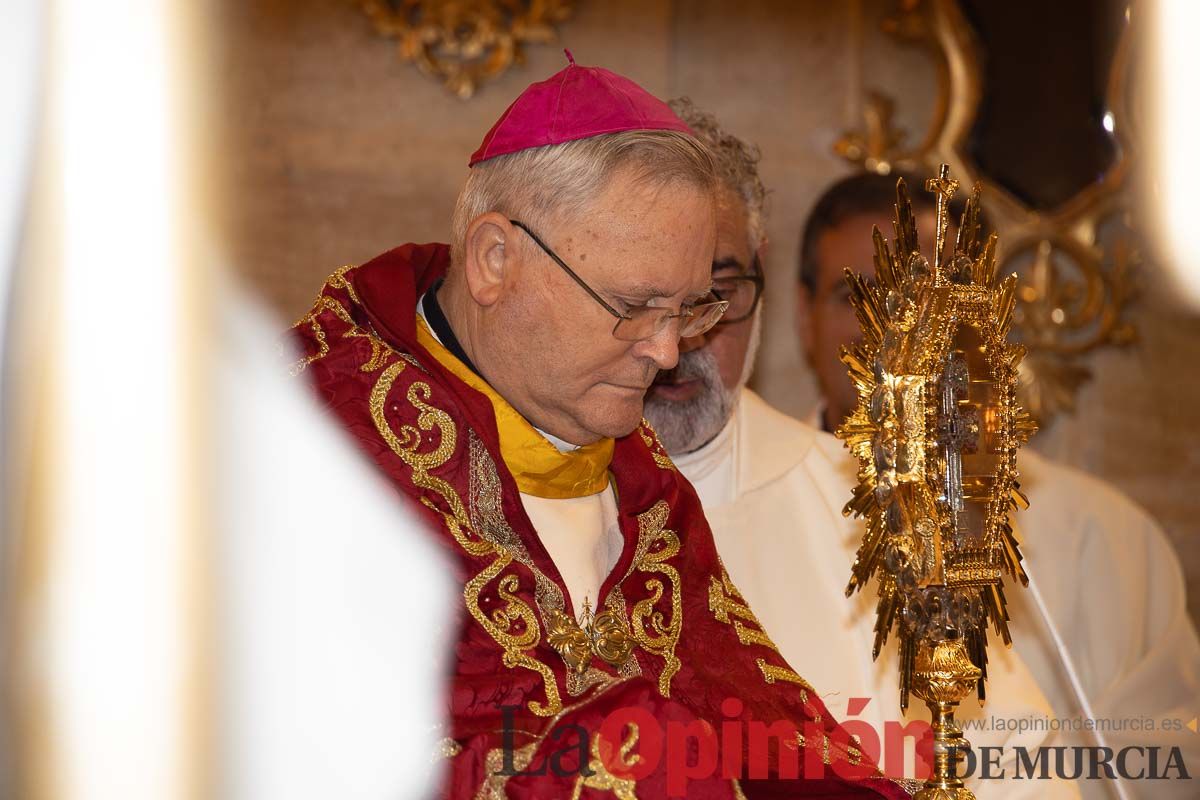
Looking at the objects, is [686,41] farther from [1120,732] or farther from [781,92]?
[1120,732]

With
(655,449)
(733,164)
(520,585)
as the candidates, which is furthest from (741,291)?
(520,585)

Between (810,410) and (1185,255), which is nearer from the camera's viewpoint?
(810,410)

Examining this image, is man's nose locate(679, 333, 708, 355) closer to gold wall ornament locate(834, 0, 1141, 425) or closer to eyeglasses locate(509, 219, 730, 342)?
eyeglasses locate(509, 219, 730, 342)

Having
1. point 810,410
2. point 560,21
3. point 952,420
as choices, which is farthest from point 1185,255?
point 952,420

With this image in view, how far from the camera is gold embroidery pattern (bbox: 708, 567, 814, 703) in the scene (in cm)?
265

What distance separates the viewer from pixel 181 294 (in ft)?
7.52

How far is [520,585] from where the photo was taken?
2.41 metres

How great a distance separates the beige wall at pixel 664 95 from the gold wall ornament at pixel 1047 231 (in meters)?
0.08

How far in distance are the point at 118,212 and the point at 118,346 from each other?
187 millimetres

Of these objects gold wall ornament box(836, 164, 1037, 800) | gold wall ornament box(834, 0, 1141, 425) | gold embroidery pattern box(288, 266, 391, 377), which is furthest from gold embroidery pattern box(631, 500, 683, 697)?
gold wall ornament box(834, 0, 1141, 425)

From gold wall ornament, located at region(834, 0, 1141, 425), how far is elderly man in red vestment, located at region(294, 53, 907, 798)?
9.26 ft

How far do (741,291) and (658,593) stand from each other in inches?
42.7

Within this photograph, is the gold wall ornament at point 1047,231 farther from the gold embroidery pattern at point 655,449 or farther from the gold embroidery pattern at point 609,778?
the gold embroidery pattern at point 609,778

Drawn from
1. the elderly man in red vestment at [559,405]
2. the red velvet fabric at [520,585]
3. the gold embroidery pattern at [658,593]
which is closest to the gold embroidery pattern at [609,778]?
the red velvet fabric at [520,585]
